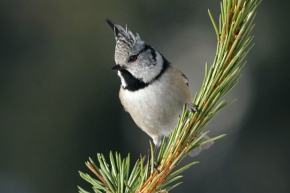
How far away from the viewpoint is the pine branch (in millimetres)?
1531

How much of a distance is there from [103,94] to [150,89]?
9.49ft

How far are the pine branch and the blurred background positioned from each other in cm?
379

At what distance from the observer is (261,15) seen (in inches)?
250

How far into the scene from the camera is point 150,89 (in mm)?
2918

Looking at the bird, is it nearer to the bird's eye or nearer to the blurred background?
the bird's eye

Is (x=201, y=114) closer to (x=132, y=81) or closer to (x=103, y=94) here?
(x=132, y=81)

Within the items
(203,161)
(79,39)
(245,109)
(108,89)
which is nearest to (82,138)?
(108,89)

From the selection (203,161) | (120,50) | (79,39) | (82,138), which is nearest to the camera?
(120,50)

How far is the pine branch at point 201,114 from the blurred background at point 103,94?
3787 millimetres

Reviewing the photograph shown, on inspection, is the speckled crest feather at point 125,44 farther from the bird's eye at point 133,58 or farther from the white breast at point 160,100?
the white breast at point 160,100

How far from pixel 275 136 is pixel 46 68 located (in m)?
2.86

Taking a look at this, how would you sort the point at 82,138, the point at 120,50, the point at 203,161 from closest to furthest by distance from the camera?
the point at 120,50 < the point at 82,138 < the point at 203,161

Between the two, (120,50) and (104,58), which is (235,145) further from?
(120,50)

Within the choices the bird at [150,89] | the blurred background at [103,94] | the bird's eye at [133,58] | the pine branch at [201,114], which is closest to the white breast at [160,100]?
the bird at [150,89]
